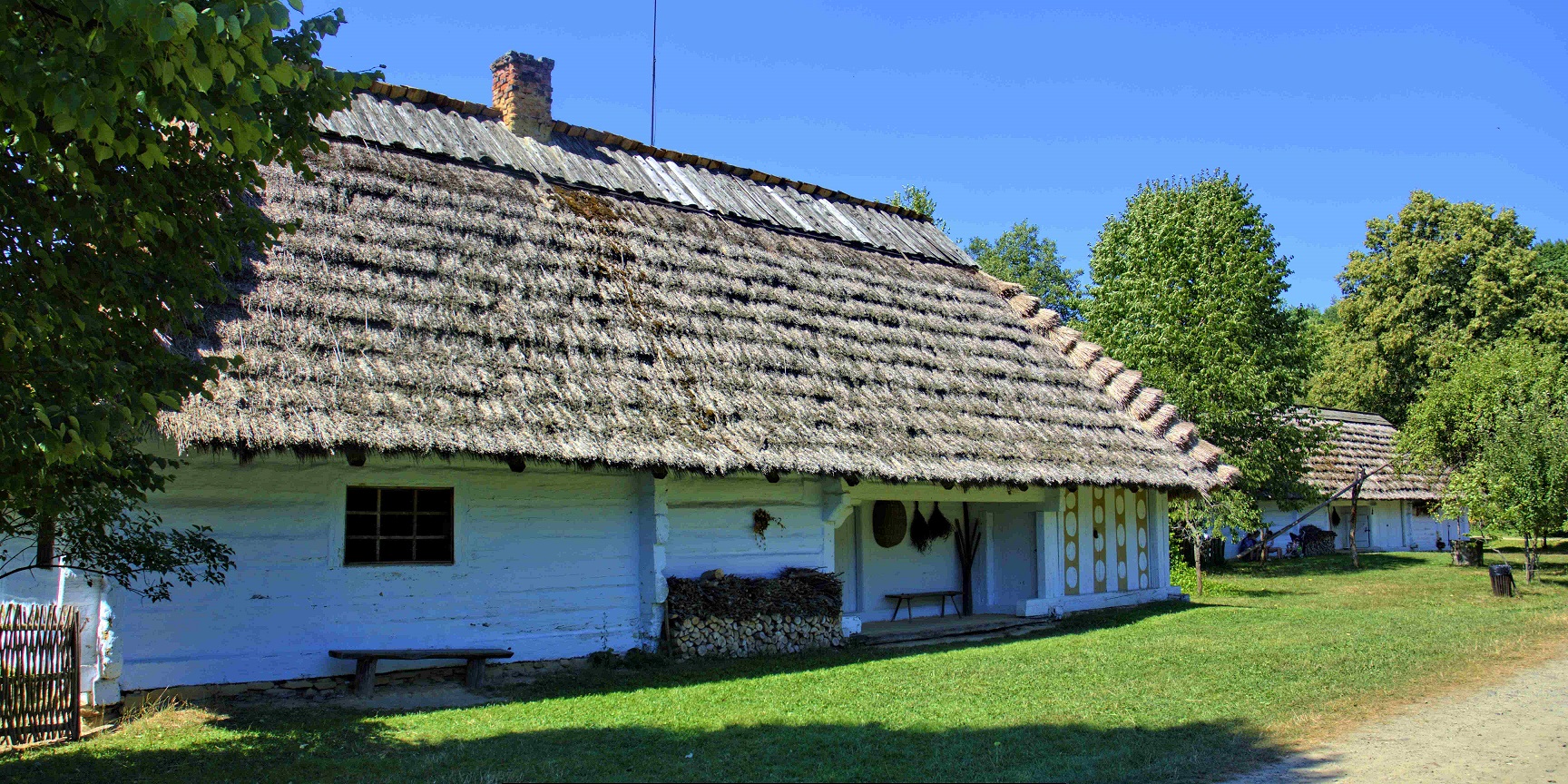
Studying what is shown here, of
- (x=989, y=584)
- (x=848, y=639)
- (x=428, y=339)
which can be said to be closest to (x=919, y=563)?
(x=989, y=584)

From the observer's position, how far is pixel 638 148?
16.5 m

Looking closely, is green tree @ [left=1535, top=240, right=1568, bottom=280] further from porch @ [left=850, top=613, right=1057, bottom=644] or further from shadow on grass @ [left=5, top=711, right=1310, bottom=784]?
shadow on grass @ [left=5, top=711, right=1310, bottom=784]

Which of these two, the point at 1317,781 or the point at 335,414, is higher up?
the point at 335,414

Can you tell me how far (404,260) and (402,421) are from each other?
2505mm

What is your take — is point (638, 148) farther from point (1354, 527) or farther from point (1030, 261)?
point (1030, 261)

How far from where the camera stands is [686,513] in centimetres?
1214

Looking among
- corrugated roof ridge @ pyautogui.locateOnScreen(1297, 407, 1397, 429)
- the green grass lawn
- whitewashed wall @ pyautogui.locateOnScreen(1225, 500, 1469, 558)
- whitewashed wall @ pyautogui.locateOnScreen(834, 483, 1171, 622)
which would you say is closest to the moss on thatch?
whitewashed wall @ pyautogui.locateOnScreen(834, 483, 1171, 622)

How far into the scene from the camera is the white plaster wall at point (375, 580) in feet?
30.5

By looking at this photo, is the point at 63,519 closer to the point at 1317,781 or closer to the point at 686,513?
the point at 686,513

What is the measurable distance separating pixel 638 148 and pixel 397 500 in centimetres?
770

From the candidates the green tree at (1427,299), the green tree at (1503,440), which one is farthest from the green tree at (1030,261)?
the green tree at (1503,440)

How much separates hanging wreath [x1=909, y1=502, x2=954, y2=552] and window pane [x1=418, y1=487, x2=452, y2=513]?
7579 mm

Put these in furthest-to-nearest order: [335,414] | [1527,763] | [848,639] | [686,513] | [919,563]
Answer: [919,563] < [848,639] < [686,513] < [335,414] < [1527,763]

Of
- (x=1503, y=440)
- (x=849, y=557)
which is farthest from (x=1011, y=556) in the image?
(x=1503, y=440)
